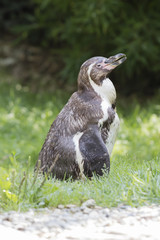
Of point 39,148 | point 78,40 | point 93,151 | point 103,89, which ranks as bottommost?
point 93,151

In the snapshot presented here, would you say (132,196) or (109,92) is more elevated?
(109,92)

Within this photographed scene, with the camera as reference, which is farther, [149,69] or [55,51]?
[55,51]

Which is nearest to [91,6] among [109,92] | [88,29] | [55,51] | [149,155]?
[88,29]

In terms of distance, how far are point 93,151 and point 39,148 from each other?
3686 millimetres

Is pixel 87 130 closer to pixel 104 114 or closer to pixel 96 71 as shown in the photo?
pixel 104 114

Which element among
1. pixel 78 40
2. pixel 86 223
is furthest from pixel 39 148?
pixel 86 223

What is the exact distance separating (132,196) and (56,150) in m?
0.95

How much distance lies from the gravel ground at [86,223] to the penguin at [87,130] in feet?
2.13

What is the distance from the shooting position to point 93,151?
12.9 feet

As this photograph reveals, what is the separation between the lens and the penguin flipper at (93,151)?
12.9 ft

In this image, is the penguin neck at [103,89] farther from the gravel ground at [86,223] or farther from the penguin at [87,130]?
the gravel ground at [86,223]

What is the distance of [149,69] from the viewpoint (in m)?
10.1

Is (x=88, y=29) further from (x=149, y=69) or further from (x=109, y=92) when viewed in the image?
(x=109, y=92)

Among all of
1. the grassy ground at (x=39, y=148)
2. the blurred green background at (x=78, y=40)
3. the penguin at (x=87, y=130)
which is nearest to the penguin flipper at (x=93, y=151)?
the penguin at (x=87, y=130)
